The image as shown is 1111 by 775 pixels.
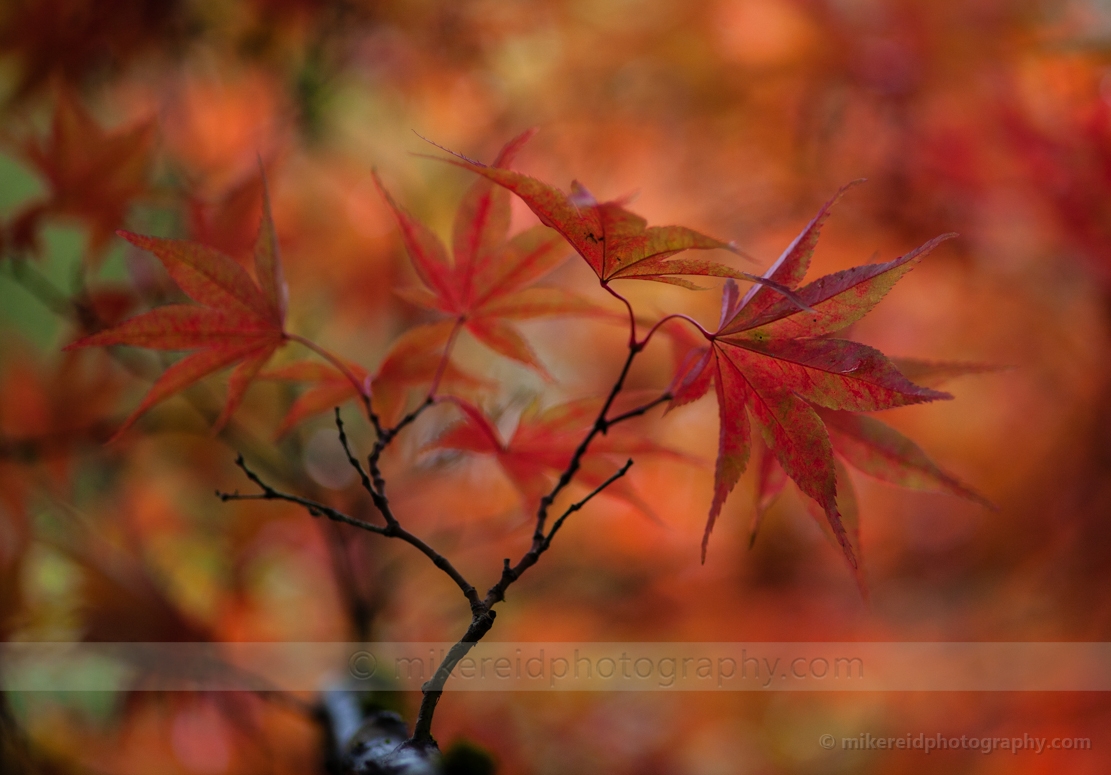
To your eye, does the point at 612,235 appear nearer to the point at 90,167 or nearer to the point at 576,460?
the point at 576,460

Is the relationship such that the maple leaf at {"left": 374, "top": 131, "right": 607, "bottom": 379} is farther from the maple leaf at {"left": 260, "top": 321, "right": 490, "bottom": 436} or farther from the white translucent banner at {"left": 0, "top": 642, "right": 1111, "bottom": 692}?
the white translucent banner at {"left": 0, "top": 642, "right": 1111, "bottom": 692}

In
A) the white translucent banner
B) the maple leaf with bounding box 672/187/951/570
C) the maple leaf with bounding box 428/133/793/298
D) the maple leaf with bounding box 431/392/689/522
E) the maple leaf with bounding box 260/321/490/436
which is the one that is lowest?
the white translucent banner

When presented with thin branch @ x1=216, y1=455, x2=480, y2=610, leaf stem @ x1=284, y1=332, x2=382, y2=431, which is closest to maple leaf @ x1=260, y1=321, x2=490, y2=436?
leaf stem @ x1=284, y1=332, x2=382, y2=431

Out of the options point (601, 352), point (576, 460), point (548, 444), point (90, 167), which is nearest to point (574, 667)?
point (601, 352)

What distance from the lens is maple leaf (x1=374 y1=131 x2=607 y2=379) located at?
542mm

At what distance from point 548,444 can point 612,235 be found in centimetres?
24

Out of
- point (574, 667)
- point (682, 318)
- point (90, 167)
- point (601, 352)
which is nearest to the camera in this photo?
point (682, 318)

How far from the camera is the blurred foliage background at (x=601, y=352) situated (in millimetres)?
1123

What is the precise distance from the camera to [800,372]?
Result: 42 centimetres

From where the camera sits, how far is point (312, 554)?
1.57 m

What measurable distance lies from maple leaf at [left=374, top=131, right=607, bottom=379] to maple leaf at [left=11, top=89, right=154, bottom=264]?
469mm

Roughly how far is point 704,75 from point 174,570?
5.27 feet

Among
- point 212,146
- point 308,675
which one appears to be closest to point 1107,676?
point 308,675

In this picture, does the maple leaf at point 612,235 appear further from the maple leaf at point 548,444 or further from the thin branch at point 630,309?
the maple leaf at point 548,444
